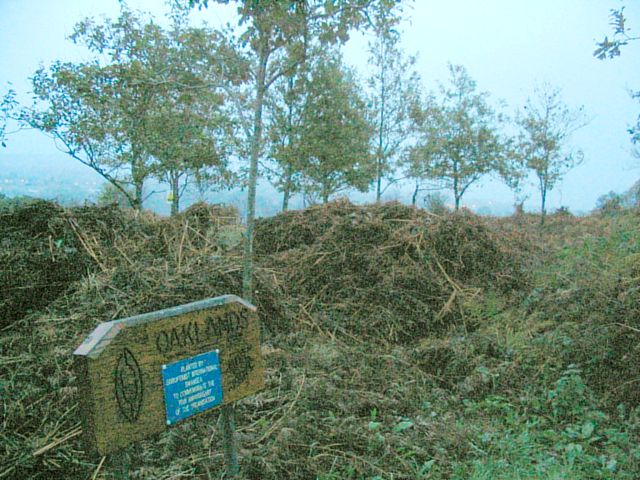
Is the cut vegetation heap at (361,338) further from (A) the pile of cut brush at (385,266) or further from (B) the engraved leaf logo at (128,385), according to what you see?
(B) the engraved leaf logo at (128,385)

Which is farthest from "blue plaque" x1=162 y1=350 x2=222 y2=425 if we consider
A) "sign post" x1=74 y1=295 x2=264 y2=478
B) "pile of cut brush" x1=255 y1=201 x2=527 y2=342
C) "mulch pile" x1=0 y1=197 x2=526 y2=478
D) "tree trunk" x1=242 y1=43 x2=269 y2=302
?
"pile of cut brush" x1=255 y1=201 x2=527 y2=342

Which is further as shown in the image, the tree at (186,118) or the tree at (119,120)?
the tree at (119,120)

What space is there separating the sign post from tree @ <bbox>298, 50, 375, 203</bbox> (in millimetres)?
14474

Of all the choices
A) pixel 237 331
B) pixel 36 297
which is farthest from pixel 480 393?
pixel 36 297

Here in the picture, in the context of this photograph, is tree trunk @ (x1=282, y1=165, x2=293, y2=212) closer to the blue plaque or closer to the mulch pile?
the mulch pile

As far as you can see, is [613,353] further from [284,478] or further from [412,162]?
[412,162]

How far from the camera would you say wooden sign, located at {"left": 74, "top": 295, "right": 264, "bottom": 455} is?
207cm

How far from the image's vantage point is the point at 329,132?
1697cm

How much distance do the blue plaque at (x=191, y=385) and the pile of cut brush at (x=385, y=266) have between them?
311cm

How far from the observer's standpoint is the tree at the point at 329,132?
16.9 m

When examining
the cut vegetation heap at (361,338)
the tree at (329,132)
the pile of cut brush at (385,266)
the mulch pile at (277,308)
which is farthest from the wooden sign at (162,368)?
the tree at (329,132)

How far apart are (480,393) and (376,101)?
1931cm

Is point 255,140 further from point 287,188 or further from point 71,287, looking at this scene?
point 287,188

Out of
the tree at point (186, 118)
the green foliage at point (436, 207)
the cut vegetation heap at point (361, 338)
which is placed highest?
the tree at point (186, 118)
